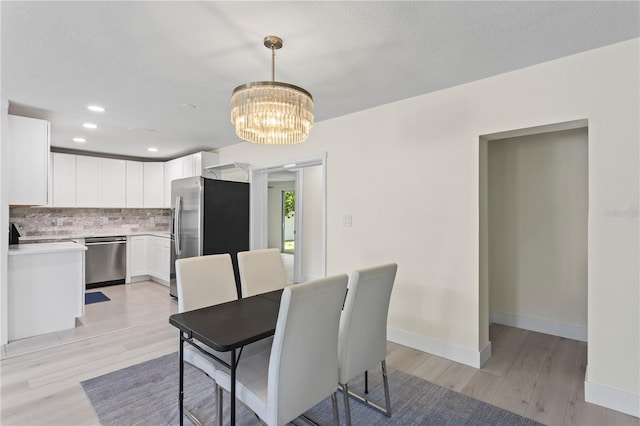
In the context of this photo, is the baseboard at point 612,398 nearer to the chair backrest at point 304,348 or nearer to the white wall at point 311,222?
the chair backrest at point 304,348

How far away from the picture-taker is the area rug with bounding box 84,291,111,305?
15.1 ft

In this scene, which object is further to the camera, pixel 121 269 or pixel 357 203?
pixel 121 269

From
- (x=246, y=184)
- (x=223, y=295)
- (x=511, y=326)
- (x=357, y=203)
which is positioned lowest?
(x=511, y=326)

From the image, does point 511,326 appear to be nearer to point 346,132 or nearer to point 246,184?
point 346,132

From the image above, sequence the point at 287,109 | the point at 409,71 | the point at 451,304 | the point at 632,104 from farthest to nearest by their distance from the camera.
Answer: the point at 451,304 < the point at 409,71 < the point at 632,104 < the point at 287,109

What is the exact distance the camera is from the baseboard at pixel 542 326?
3.21 meters

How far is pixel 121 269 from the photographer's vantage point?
221 inches

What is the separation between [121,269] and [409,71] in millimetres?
5554

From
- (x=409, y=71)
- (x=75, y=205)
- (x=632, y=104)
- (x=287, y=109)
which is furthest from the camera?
(x=75, y=205)

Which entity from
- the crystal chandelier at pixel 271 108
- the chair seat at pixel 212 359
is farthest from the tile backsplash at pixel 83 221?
the crystal chandelier at pixel 271 108

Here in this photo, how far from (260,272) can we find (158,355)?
4.05 feet

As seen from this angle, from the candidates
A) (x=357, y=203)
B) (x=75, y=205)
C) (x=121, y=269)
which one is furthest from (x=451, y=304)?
(x=75, y=205)

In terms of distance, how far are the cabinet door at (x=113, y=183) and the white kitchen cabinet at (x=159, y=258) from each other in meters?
0.91

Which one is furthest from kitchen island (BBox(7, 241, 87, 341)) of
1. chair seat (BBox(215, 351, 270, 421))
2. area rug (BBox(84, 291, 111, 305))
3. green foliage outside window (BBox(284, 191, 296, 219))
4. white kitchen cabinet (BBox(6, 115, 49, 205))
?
green foliage outside window (BBox(284, 191, 296, 219))
